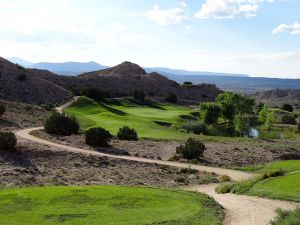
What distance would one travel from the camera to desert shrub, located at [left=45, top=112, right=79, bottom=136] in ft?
148

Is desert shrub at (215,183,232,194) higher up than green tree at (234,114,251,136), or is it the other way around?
desert shrub at (215,183,232,194)

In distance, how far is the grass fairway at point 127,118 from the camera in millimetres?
54094

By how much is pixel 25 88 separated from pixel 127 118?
82.9 ft

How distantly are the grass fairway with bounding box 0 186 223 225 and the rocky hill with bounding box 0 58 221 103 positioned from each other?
199 feet

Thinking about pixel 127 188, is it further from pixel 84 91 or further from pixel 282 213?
pixel 84 91

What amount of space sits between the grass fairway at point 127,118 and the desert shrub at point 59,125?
7.12 meters

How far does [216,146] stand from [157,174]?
12.4 metres

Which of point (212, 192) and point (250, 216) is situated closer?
point (250, 216)

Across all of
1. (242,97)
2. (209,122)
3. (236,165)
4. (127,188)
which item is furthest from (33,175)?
(242,97)

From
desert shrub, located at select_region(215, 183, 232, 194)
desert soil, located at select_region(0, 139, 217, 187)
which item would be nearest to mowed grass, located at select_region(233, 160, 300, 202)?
desert shrub, located at select_region(215, 183, 232, 194)

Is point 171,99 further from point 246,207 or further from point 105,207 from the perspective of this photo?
point 105,207

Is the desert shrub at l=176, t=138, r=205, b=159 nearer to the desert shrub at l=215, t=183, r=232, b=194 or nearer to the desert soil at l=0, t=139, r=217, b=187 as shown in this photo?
the desert soil at l=0, t=139, r=217, b=187

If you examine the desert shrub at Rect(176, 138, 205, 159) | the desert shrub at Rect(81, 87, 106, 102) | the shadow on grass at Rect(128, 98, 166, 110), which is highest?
the desert shrub at Rect(176, 138, 205, 159)

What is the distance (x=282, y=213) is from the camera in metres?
18.4
